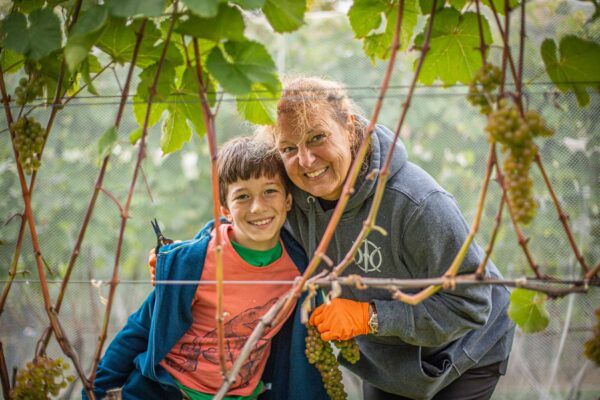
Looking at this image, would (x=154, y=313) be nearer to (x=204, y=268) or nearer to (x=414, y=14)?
(x=204, y=268)

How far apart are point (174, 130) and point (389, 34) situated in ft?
2.03

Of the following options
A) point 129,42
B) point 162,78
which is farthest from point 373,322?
point 129,42

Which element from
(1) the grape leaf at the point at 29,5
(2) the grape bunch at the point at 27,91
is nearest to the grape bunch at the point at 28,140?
(2) the grape bunch at the point at 27,91

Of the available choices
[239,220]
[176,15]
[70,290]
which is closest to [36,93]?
[176,15]

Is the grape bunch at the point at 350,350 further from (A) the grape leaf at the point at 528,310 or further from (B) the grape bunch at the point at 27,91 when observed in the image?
(B) the grape bunch at the point at 27,91

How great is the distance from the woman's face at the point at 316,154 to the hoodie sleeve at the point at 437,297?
27 cm

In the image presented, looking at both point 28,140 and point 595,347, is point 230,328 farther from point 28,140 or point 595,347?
point 595,347

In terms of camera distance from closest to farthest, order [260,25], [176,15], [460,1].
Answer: [176,15] < [460,1] < [260,25]

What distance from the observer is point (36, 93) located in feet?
4.22

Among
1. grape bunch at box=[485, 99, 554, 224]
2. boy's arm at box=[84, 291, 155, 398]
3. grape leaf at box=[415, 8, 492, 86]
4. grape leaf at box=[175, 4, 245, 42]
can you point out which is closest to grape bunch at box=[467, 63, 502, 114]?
grape bunch at box=[485, 99, 554, 224]

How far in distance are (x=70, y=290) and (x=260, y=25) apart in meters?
2.36

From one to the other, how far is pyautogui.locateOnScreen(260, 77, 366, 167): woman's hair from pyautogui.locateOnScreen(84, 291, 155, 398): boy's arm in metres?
0.76

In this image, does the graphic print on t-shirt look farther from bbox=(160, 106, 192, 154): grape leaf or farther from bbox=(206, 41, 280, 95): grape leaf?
bbox=(206, 41, 280, 95): grape leaf

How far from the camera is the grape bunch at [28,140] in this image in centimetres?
123
